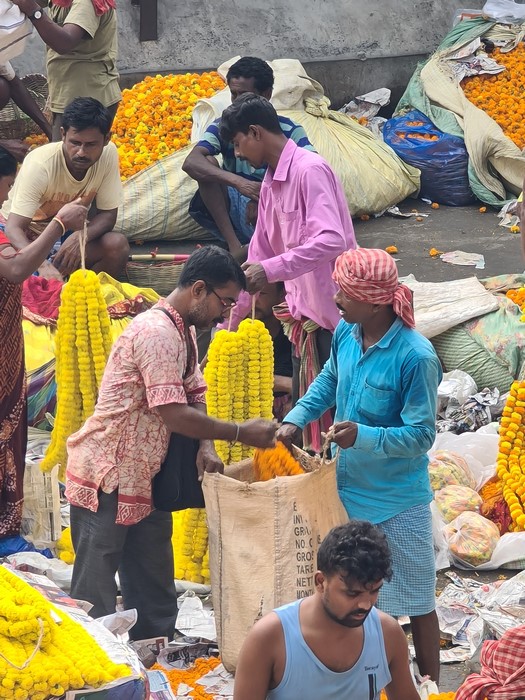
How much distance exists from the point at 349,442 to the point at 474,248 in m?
5.45

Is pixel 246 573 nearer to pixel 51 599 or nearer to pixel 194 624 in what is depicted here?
pixel 194 624

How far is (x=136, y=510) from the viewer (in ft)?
13.8

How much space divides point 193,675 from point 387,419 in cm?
126

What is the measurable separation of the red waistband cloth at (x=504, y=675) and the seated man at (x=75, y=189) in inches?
140

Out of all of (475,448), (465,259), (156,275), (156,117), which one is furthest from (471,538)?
(156,117)

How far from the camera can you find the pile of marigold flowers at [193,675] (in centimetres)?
430

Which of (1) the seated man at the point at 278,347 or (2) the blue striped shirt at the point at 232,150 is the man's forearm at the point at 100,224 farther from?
(1) the seated man at the point at 278,347

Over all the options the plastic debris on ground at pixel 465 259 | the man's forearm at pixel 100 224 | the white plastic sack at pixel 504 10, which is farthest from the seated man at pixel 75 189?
the white plastic sack at pixel 504 10

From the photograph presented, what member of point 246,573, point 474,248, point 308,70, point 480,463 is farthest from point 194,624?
point 308,70

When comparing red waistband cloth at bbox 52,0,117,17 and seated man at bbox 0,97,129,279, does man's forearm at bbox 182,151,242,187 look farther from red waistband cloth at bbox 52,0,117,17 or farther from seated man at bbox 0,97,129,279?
red waistband cloth at bbox 52,0,117,17

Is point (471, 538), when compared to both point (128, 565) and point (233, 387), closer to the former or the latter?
point (233, 387)

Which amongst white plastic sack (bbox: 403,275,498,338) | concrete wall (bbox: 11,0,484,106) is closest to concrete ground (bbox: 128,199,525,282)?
white plastic sack (bbox: 403,275,498,338)

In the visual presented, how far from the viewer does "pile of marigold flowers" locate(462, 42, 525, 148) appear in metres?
10.6

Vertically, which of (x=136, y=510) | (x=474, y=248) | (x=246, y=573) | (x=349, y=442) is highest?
(x=349, y=442)
